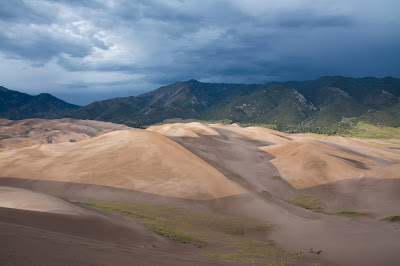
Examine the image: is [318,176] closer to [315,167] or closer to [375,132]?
[315,167]

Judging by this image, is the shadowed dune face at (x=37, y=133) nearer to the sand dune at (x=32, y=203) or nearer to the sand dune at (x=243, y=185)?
the sand dune at (x=243, y=185)

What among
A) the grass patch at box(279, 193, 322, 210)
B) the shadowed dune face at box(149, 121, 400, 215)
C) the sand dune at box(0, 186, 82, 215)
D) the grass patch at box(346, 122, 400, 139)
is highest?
the grass patch at box(346, 122, 400, 139)

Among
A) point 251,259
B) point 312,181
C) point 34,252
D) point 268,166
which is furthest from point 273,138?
point 34,252

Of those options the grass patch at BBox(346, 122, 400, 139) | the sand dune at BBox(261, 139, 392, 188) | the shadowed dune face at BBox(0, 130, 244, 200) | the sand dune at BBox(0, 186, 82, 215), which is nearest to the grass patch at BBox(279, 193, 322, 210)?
the sand dune at BBox(261, 139, 392, 188)

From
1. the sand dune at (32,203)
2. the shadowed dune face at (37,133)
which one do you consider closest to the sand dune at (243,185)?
the sand dune at (32,203)

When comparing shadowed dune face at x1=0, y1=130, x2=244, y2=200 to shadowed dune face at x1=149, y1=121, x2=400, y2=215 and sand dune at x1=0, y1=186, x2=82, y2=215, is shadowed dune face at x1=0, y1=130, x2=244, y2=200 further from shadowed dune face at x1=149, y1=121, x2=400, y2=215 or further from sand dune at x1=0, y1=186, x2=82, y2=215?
Result: sand dune at x1=0, y1=186, x2=82, y2=215

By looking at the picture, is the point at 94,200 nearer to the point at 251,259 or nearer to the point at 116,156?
the point at 116,156

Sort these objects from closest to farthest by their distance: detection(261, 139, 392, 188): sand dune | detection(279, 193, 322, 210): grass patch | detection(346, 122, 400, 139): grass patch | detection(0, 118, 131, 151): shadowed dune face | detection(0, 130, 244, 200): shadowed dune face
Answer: detection(279, 193, 322, 210): grass patch < detection(0, 130, 244, 200): shadowed dune face < detection(261, 139, 392, 188): sand dune < detection(0, 118, 131, 151): shadowed dune face < detection(346, 122, 400, 139): grass patch

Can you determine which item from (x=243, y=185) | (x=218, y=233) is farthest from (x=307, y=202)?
(x=218, y=233)
